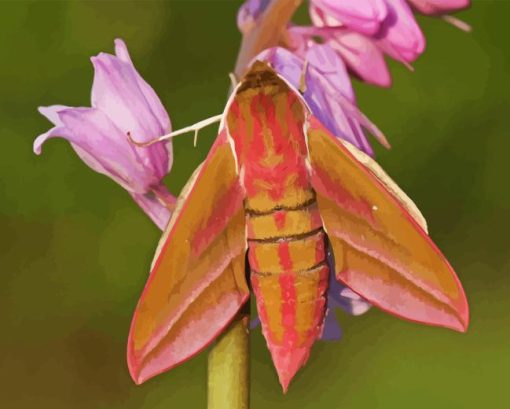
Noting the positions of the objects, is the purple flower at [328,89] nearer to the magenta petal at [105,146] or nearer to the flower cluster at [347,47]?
the flower cluster at [347,47]

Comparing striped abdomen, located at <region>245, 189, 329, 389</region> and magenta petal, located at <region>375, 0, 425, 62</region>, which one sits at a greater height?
magenta petal, located at <region>375, 0, 425, 62</region>

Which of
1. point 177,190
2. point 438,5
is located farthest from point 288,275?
point 177,190

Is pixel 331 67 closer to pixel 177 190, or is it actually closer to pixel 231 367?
pixel 231 367

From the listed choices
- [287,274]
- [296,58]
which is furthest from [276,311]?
[296,58]

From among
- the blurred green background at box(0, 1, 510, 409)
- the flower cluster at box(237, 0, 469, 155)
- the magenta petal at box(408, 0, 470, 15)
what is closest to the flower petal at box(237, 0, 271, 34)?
the flower cluster at box(237, 0, 469, 155)

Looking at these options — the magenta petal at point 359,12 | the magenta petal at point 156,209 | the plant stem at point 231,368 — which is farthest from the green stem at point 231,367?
the magenta petal at point 359,12

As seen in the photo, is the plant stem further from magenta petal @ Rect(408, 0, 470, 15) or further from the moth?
magenta petal @ Rect(408, 0, 470, 15)
